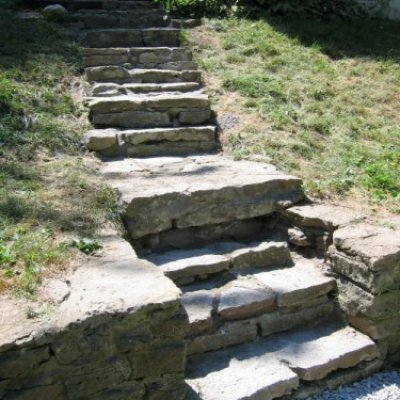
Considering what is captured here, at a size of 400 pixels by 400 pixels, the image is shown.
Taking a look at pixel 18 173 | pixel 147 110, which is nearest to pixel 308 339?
pixel 18 173

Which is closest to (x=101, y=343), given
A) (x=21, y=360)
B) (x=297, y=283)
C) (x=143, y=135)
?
(x=21, y=360)

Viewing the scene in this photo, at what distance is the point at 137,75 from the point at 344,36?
9.84 ft

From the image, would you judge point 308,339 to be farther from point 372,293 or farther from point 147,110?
point 147,110

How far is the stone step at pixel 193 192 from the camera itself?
353cm

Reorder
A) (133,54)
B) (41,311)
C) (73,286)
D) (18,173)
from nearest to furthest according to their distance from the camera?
(41,311) < (73,286) < (18,173) < (133,54)

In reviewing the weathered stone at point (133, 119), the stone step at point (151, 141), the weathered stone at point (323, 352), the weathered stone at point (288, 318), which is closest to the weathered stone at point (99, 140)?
the stone step at point (151, 141)

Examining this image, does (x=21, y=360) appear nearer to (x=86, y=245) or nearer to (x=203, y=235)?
(x=86, y=245)

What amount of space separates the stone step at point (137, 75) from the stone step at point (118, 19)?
1167 mm

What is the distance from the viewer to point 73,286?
257cm

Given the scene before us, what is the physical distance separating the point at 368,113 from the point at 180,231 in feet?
8.81

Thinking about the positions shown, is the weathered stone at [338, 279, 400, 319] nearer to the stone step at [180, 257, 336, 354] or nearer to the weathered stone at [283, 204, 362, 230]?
the stone step at [180, 257, 336, 354]

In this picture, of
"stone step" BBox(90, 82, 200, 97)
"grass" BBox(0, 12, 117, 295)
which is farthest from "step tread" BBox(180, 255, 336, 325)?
"stone step" BBox(90, 82, 200, 97)

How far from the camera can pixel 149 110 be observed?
4879 millimetres

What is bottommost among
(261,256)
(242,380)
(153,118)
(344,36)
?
(242,380)
